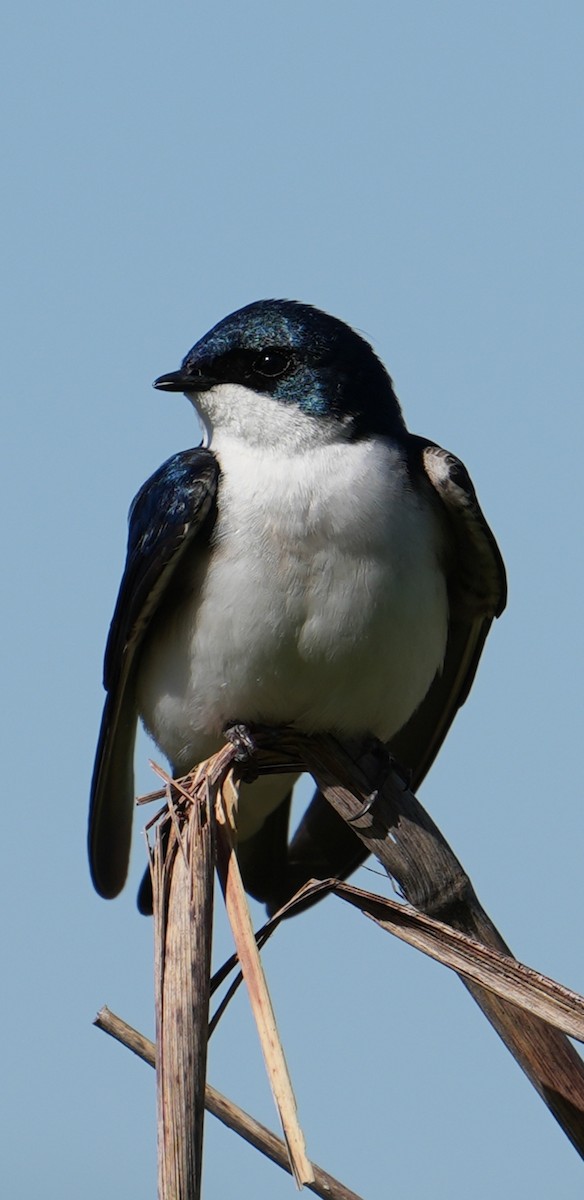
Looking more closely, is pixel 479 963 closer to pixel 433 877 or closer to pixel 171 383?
pixel 433 877

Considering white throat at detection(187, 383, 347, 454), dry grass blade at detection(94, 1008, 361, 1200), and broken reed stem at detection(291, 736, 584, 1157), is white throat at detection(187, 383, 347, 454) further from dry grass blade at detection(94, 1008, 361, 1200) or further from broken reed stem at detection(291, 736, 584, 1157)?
dry grass blade at detection(94, 1008, 361, 1200)

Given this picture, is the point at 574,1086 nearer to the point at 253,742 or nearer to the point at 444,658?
the point at 253,742

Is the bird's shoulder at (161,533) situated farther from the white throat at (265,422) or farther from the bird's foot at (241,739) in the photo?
the bird's foot at (241,739)

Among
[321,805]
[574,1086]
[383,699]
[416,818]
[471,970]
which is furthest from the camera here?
[321,805]

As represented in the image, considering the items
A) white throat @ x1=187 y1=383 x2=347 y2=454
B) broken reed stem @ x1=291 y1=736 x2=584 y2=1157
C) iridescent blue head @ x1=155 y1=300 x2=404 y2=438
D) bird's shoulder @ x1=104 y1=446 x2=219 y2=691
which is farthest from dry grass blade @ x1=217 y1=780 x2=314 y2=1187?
iridescent blue head @ x1=155 y1=300 x2=404 y2=438

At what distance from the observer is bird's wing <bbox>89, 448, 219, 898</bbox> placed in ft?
17.5

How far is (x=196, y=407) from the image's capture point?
5.61 meters

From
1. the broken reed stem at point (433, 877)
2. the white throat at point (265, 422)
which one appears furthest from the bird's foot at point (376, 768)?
the white throat at point (265, 422)

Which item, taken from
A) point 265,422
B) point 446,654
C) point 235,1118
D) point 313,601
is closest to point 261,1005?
point 235,1118

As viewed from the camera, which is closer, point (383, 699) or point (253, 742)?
point (253, 742)

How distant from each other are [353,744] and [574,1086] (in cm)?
192

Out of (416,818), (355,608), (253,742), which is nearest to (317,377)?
(355,608)

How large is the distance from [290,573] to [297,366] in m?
0.79

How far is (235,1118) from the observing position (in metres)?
3.26
